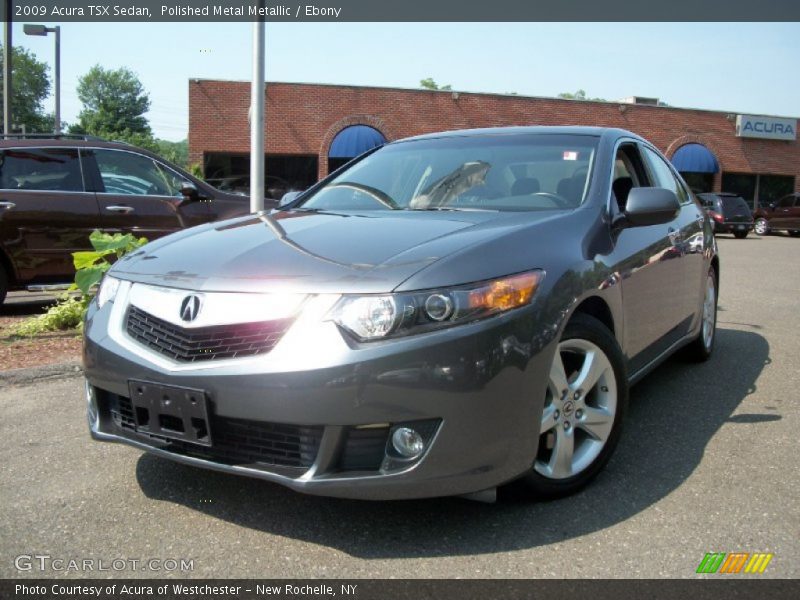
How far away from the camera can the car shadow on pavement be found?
257cm

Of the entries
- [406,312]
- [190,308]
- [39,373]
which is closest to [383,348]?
[406,312]

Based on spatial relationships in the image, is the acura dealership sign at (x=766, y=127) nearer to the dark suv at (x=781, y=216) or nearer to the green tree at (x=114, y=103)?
the dark suv at (x=781, y=216)

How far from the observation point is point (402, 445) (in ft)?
7.97

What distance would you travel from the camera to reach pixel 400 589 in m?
2.26

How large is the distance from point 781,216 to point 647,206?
2807 cm

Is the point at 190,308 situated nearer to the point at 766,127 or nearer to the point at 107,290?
the point at 107,290

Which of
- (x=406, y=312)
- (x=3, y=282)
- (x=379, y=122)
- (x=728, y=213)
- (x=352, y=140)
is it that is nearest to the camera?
(x=406, y=312)

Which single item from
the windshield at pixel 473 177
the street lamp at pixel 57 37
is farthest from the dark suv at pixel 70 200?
the street lamp at pixel 57 37

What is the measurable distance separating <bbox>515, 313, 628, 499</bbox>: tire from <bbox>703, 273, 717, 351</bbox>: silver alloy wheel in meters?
2.31

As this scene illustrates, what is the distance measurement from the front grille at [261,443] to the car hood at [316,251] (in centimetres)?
45

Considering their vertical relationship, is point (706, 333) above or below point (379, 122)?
below

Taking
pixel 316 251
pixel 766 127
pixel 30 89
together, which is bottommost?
pixel 316 251

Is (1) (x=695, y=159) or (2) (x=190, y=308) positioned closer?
(2) (x=190, y=308)

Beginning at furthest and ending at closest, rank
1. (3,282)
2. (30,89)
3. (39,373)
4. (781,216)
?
(30,89)
(781,216)
(3,282)
(39,373)
